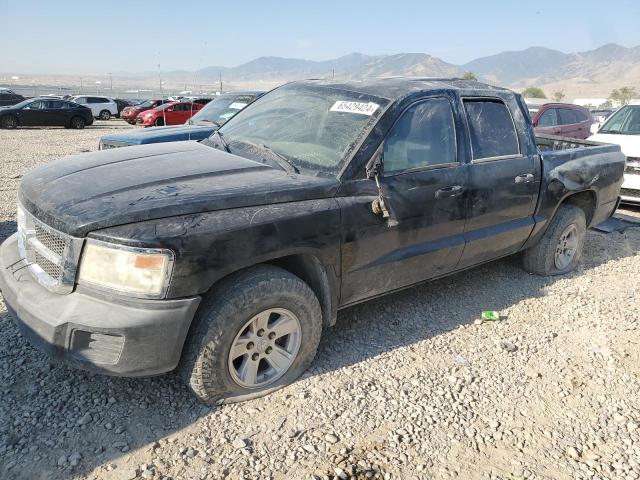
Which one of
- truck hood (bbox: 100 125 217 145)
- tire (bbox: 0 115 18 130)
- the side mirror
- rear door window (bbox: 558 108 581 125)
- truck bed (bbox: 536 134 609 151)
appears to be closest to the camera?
the side mirror

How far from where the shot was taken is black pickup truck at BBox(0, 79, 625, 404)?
7.77 feet

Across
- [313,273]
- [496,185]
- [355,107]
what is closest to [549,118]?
[496,185]

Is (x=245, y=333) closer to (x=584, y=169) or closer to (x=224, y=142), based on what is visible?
(x=224, y=142)

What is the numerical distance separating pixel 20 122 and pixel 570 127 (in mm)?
20566

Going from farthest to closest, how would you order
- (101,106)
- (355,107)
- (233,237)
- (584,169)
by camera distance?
(101,106) → (584,169) → (355,107) → (233,237)

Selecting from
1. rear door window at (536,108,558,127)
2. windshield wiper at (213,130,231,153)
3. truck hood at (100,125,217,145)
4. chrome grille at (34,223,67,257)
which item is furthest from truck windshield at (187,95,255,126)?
rear door window at (536,108,558,127)

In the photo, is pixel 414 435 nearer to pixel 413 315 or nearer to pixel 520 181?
pixel 413 315

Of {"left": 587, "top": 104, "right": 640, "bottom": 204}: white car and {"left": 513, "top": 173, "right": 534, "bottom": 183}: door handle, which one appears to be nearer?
{"left": 513, "top": 173, "right": 534, "bottom": 183}: door handle

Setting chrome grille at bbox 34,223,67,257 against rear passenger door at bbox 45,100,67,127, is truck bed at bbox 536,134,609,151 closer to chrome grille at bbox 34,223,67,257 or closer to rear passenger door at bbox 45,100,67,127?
chrome grille at bbox 34,223,67,257

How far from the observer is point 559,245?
4.92 metres

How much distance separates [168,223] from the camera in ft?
7.86

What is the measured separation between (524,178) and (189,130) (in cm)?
505

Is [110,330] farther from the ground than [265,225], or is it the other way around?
[265,225]

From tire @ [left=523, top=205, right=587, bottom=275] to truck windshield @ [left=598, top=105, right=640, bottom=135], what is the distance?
14.5 feet
